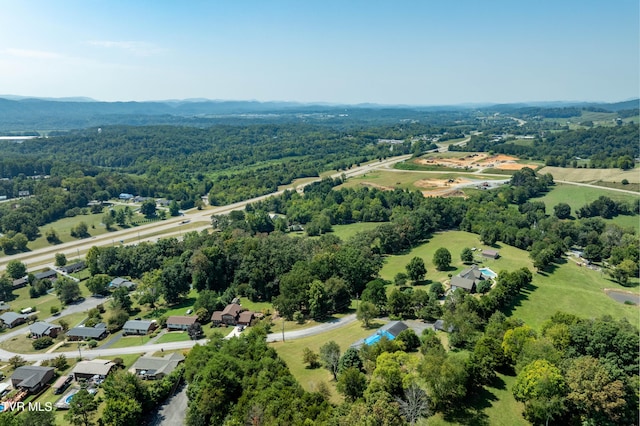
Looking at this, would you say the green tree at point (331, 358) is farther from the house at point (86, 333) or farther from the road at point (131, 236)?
the road at point (131, 236)

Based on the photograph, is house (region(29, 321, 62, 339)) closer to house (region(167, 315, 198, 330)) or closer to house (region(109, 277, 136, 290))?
house (region(167, 315, 198, 330))

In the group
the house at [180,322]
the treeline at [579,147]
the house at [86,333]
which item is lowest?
the house at [86,333]

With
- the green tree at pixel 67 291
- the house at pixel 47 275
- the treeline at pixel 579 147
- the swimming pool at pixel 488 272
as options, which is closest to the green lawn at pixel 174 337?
the green tree at pixel 67 291

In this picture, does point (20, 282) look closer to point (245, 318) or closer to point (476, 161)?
point (245, 318)

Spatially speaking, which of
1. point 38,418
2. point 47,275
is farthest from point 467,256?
point 47,275

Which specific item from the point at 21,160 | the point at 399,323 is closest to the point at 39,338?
the point at 399,323

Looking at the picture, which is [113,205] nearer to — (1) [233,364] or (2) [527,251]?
(1) [233,364]
